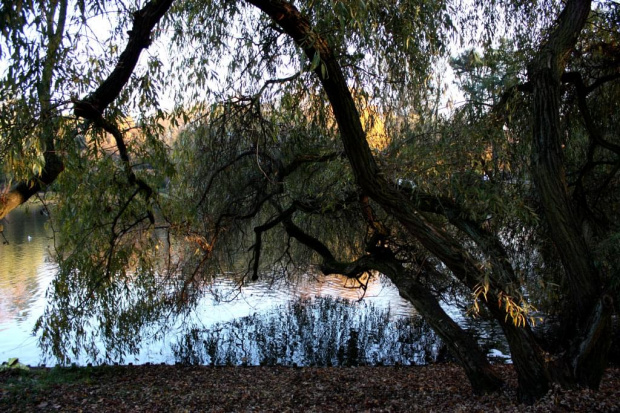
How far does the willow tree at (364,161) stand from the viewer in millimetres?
3635

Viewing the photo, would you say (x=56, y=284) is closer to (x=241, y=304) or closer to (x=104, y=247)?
(x=104, y=247)

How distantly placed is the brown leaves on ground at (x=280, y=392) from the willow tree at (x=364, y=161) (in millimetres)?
301

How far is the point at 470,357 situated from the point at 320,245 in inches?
79.3

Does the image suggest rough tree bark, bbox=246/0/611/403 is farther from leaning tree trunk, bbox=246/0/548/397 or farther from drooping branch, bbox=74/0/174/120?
drooping branch, bbox=74/0/174/120

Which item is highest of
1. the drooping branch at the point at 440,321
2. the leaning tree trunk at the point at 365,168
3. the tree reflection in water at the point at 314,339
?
the leaning tree trunk at the point at 365,168

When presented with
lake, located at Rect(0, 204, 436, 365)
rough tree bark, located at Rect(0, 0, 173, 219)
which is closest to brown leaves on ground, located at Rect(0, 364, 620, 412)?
lake, located at Rect(0, 204, 436, 365)

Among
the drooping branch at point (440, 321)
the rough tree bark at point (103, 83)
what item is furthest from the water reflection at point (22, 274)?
the drooping branch at point (440, 321)

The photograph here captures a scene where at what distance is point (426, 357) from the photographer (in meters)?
7.36

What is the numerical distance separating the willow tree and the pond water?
4.60ft

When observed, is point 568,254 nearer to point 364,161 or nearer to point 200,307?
point 364,161

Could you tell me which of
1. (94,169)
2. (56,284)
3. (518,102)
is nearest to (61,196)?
(94,169)

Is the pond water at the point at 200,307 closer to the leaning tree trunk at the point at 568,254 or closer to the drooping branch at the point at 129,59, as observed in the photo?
the leaning tree trunk at the point at 568,254

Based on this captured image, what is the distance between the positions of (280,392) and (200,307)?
174 inches

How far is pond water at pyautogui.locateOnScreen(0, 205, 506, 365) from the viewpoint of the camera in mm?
7535
